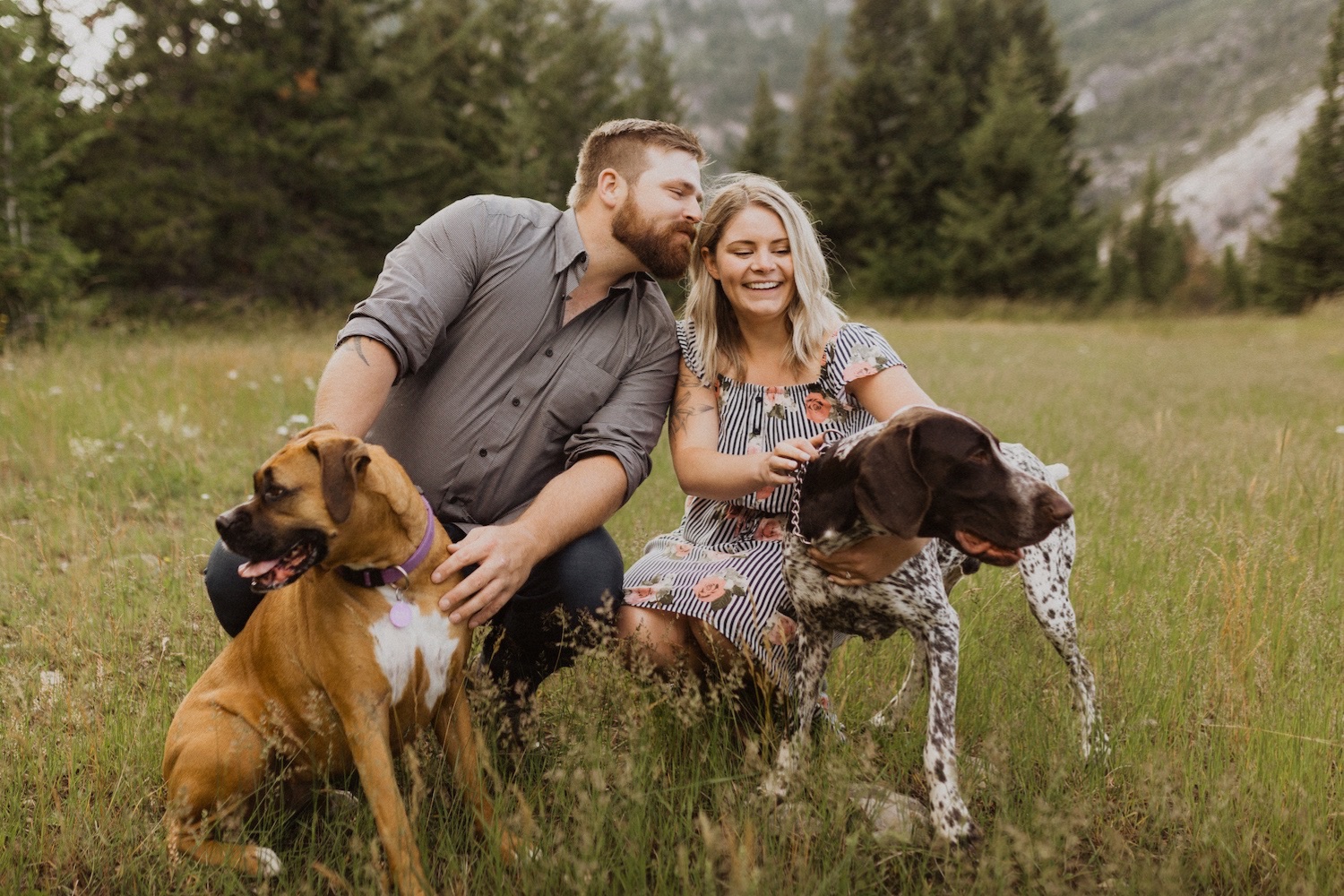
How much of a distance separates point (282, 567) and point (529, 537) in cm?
81

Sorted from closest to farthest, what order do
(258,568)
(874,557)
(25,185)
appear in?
(258,568) → (874,557) → (25,185)

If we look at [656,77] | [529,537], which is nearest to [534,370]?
[529,537]

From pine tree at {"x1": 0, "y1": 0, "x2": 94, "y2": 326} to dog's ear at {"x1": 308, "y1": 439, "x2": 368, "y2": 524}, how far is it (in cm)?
1155

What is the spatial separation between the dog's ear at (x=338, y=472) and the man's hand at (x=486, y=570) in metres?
0.44

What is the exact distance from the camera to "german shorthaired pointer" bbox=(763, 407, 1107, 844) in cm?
228

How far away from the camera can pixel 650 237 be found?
11.2 feet

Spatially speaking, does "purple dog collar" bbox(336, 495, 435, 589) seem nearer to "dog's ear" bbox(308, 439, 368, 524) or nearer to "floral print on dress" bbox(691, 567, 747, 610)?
"dog's ear" bbox(308, 439, 368, 524)

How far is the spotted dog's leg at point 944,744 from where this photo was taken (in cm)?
230

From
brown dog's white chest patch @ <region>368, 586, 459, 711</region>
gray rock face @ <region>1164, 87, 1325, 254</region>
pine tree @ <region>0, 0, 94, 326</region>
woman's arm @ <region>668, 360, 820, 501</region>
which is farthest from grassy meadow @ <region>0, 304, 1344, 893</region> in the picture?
gray rock face @ <region>1164, 87, 1325, 254</region>

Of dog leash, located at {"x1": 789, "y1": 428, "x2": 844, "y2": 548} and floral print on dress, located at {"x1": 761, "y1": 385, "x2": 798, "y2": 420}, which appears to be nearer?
dog leash, located at {"x1": 789, "y1": 428, "x2": 844, "y2": 548}

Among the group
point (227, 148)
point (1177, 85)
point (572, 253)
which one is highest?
point (1177, 85)

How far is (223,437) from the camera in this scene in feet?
22.4

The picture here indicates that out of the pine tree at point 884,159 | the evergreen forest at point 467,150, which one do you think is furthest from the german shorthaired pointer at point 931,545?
the pine tree at point 884,159

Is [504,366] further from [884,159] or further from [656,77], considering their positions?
[656,77]
